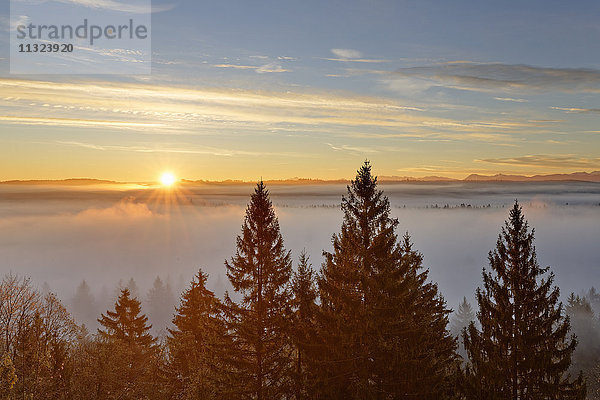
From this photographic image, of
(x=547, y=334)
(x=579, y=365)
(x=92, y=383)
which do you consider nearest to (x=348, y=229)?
(x=547, y=334)

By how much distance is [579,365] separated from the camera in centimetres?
6725

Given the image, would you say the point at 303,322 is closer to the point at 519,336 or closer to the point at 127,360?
the point at 519,336

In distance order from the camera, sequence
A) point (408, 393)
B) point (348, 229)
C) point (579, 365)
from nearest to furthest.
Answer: point (408, 393) → point (348, 229) → point (579, 365)

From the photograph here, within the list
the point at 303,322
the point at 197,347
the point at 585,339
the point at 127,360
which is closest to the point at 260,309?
the point at 303,322

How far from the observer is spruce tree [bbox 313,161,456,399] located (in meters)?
20.7

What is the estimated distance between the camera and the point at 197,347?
3203 cm

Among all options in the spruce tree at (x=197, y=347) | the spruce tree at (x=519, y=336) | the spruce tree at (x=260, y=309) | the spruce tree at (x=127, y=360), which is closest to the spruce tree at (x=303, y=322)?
the spruce tree at (x=260, y=309)

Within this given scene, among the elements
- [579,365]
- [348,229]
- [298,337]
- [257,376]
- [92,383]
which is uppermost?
[348,229]

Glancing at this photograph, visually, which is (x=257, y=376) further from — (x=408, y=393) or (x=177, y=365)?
(x=177, y=365)

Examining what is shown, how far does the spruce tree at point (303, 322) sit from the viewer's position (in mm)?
22261

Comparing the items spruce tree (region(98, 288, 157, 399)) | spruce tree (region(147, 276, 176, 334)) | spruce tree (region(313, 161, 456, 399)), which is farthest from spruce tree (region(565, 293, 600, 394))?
spruce tree (region(147, 276, 176, 334))

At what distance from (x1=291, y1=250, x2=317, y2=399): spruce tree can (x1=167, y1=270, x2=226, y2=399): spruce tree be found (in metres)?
4.20

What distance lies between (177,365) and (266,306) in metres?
12.9

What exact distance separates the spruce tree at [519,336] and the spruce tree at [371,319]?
2.10m
